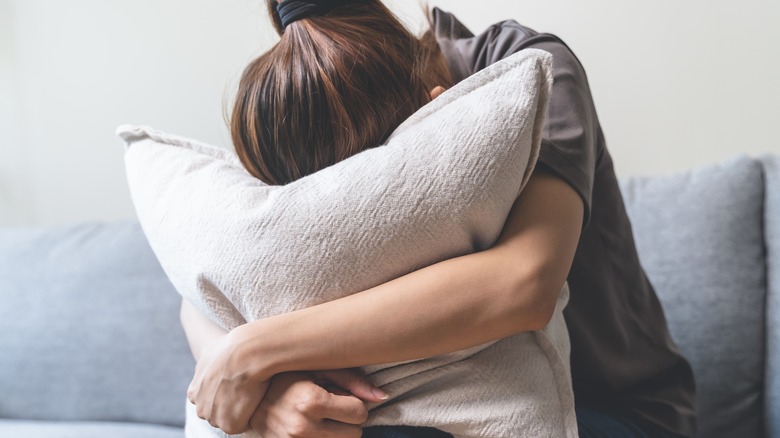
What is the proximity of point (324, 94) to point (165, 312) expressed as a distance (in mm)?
745

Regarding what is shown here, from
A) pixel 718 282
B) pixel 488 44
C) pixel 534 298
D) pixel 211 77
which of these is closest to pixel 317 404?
pixel 534 298

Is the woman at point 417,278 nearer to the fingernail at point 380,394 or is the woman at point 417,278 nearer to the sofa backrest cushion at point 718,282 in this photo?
the fingernail at point 380,394

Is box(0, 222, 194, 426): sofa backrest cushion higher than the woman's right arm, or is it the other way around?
the woman's right arm

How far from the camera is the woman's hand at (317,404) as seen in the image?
2.11ft

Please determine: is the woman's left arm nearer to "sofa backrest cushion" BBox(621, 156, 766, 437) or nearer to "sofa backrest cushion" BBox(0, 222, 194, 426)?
"sofa backrest cushion" BBox(621, 156, 766, 437)

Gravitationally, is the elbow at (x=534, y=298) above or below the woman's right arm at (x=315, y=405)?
above

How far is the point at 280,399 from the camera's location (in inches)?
26.8

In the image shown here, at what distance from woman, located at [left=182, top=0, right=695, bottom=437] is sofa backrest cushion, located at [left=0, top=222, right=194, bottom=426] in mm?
435

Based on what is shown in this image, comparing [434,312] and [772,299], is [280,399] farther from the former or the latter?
[772,299]

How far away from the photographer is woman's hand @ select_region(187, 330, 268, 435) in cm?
68

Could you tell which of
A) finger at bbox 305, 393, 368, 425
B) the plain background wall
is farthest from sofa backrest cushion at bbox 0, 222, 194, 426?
finger at bbox 305, 393, 368, 425

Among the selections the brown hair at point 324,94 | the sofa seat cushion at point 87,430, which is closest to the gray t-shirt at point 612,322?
the brown hair at point 324,94

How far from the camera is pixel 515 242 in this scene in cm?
65

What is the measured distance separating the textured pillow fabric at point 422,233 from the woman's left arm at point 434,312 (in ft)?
0.07
